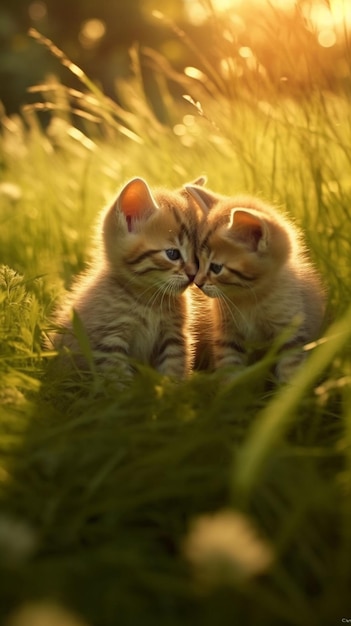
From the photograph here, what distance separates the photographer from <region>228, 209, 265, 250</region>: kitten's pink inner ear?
2.31m

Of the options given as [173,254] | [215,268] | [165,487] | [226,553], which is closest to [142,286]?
[173,254]

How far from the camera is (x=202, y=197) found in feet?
8.61

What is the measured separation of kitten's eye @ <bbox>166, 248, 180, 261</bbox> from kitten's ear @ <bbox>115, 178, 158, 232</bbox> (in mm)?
148

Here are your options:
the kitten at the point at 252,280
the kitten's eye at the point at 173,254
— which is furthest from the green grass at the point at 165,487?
the kitten's eye at the point at 173,254

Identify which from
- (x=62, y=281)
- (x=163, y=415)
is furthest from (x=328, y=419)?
(x=62, y=281)

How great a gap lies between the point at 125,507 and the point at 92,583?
0.18 meters

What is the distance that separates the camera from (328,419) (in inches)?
75.7

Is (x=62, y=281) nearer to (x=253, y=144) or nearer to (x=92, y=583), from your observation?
(x=253, y=144)

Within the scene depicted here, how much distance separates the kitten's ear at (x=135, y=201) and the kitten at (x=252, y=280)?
6.9 inches

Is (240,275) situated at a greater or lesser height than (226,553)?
greater

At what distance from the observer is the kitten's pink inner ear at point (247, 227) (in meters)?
2.31

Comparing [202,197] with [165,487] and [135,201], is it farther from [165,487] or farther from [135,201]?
[165,487]

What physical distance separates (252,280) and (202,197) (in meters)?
0.36

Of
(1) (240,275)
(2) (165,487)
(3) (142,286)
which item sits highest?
(1) (240,275)
